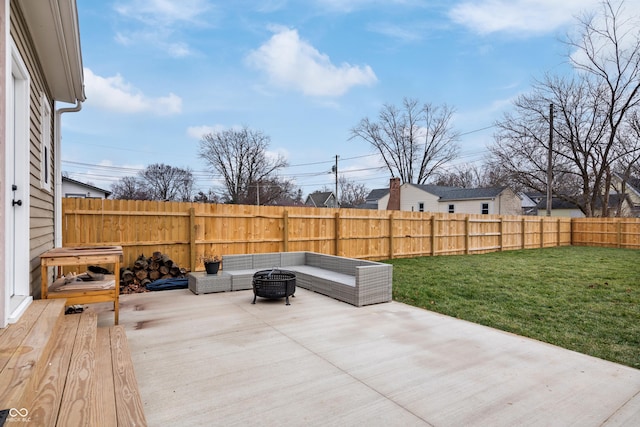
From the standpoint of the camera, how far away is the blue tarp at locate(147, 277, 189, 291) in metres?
6.24

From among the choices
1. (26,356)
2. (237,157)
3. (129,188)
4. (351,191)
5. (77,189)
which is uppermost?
(237,157)

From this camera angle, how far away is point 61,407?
65.7 inches

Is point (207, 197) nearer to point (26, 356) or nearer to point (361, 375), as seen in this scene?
point (361, 375)

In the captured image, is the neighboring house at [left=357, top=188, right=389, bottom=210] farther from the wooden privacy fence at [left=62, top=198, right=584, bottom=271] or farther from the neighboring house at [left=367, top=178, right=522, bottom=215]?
the wooden privacy fence at [left=62, top=198, right=584, bottom=271]

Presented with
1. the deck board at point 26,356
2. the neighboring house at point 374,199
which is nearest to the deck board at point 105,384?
the deck board at point 26,356

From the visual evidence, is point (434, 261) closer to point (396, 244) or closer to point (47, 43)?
point (396, 244)

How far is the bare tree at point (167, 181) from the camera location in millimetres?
34531

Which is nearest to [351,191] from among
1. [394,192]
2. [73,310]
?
[394,192]

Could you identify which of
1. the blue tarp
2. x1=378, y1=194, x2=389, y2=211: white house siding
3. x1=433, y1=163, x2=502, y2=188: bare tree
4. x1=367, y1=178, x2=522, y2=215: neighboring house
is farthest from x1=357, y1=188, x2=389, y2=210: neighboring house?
the blue tarp

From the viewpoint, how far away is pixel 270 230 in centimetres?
849

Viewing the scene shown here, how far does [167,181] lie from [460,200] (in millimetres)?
27443

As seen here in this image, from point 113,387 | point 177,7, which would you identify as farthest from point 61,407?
point 177,7

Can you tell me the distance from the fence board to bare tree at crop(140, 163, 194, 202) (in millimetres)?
28054

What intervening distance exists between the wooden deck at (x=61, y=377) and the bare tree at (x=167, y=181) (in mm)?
33579
